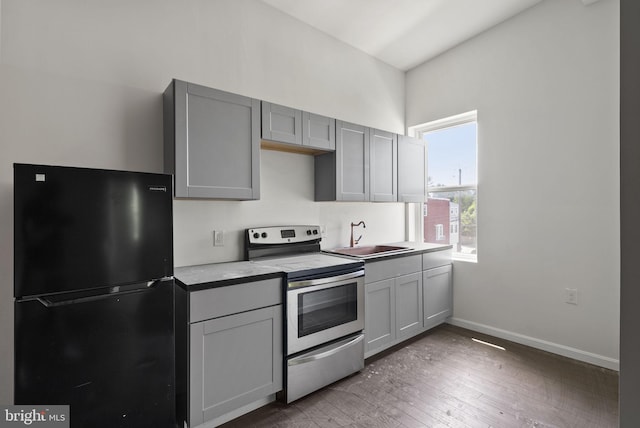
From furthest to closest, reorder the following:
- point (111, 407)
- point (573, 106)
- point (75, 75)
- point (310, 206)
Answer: point (310, 206) → point (573, 106) → point (75, 75) → point (111, 407)

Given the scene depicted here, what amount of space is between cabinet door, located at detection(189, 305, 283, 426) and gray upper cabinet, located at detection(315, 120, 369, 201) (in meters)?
1.26

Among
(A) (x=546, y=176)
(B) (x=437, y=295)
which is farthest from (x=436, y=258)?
(A) (x=546, y=176)

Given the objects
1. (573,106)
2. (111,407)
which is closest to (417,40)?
(573,106)

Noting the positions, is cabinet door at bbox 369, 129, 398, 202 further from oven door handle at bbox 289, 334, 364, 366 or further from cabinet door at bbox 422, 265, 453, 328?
oven door handle at bbox 289, 334, 364, 366

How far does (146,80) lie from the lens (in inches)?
86.7

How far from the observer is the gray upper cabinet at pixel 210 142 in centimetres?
203

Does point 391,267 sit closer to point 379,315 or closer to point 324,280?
point 379,315

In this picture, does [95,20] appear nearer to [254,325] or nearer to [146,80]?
[146,80]

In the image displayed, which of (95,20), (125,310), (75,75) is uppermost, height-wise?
(95,20)

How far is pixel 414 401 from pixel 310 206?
1.80m

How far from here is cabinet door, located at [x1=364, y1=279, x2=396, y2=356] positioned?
107 inches

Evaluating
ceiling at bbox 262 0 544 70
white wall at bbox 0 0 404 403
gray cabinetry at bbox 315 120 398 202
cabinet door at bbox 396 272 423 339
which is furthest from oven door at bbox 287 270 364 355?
ceiling at bbox 262 0 544 70

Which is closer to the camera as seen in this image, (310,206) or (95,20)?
(95,20)

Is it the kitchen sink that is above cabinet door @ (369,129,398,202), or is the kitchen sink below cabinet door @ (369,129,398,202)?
below
